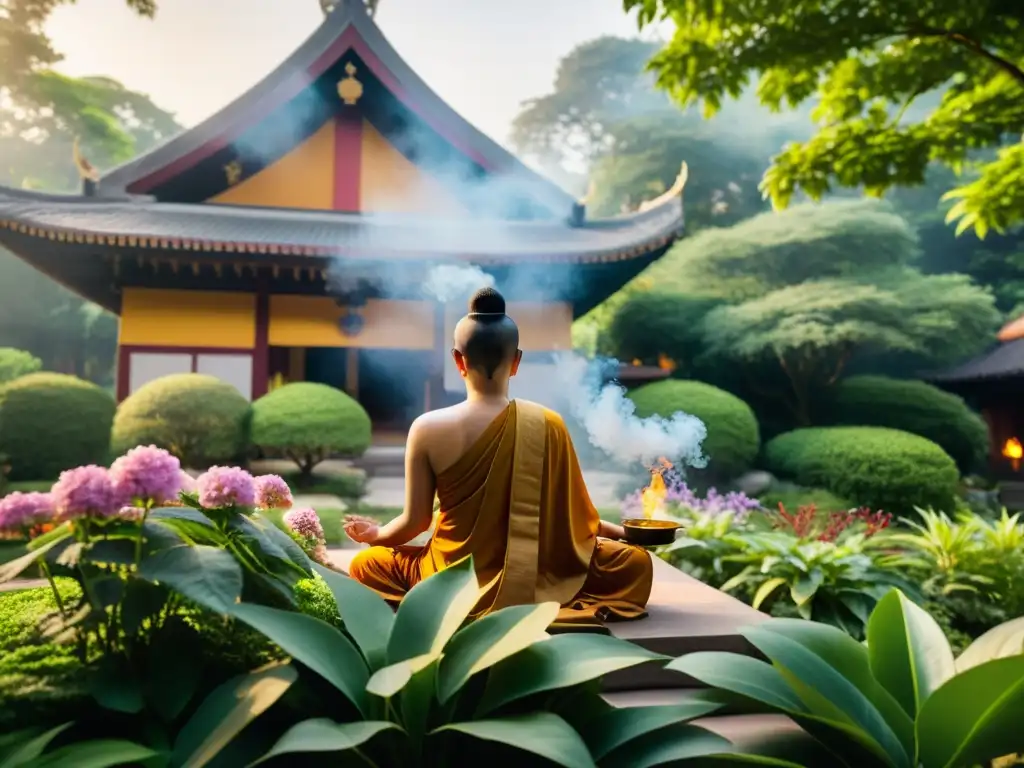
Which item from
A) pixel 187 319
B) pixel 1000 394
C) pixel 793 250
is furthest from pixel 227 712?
pixel 1000 394

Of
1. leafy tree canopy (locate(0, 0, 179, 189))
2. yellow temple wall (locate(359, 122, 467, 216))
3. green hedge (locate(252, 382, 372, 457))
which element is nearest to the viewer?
green hedge (locate(252, 382, 372, 457))

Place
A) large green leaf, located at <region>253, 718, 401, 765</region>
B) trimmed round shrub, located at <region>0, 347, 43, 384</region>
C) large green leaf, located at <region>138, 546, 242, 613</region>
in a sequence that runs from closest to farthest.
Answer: large green leaf, located at <region>253, 718, 401, 765</region> < large green leaf, located at <region>138, 546, 242, 613</region> < trimmed round shrub, located at <region>0, 347, 43, 384</region>

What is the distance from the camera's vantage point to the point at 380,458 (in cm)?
916

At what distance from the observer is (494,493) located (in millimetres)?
2213

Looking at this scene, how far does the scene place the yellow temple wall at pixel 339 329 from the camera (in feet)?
30.6

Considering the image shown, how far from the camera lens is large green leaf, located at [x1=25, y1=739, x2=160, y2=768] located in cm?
126

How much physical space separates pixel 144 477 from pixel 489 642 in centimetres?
88

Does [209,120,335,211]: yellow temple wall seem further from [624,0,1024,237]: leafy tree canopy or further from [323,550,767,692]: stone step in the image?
[323,550,767,692]: stone step

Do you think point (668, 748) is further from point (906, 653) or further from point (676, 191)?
point (676, 191)

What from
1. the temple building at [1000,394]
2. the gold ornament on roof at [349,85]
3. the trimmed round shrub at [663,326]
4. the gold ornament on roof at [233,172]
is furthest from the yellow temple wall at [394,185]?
the temple building at [1000,394]

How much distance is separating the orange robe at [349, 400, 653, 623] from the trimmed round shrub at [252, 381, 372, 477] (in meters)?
5.57

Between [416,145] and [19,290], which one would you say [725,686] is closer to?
[416,145]

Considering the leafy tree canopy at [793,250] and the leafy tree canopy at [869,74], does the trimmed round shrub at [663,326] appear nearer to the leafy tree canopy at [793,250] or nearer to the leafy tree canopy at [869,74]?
the leafy tree canopy at [793,250]

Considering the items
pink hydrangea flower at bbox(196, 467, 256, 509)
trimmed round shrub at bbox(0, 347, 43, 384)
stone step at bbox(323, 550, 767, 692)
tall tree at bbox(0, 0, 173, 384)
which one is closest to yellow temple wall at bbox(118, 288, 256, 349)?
trimmed round shrub at bbox(0, 347, 43, 384)
